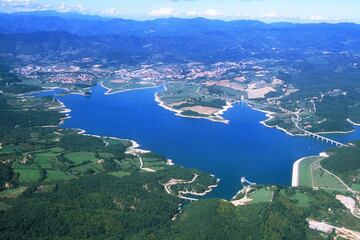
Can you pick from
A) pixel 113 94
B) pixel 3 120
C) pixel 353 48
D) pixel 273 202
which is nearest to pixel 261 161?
pixel 273 202

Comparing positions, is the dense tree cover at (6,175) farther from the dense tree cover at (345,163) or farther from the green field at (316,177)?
the dense tree cover at (345,163)

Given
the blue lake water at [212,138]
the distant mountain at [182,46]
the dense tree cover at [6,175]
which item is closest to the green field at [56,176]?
the dense tree cover at [6,175]

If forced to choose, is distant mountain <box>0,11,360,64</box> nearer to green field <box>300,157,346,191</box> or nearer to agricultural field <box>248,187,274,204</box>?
green field <box>300,157,346,191</box>

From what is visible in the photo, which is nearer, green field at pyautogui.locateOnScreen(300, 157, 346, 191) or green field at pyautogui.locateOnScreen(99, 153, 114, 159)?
green field at pyautogui.locateOnScreen(300, 157, 346, 191)

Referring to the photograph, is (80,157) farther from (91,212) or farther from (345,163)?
(345,163)

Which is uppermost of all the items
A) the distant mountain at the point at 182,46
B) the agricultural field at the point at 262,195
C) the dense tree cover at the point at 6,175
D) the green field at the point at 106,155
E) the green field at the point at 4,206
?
the green field at the point at 4,206

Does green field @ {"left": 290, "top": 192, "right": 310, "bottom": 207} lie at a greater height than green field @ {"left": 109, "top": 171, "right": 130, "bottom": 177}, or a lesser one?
greater

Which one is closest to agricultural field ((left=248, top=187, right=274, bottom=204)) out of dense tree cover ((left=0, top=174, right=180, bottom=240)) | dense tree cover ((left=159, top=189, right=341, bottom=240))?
dense tree cover ((left=159, top=189, right=341, bottom=240))

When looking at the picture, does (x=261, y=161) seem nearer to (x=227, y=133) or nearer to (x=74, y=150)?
(x=227, y=133)

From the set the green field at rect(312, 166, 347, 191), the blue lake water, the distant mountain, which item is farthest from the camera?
the distant mountain
